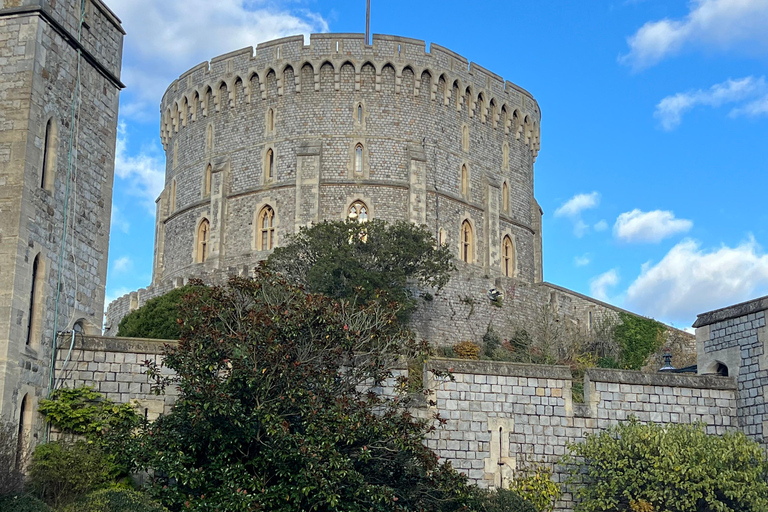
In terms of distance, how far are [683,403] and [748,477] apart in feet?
8.82

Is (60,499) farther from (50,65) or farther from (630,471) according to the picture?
(630,471)

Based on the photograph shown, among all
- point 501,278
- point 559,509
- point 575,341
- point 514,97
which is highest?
point 514,97

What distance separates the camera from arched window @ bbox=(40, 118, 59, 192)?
64.2 feet

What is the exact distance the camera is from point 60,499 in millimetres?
17062

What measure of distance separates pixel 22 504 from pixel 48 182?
658cm

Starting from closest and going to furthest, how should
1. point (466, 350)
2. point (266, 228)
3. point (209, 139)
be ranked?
point (466, 350), point (266, 228), point (209, 139)

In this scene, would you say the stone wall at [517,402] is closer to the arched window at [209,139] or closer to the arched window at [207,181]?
the arched window at [207,181]

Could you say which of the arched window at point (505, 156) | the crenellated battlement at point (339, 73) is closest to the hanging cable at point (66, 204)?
the crenellated battlement at point (339, 73)

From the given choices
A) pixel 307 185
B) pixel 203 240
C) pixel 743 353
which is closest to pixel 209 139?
pixel 203 240

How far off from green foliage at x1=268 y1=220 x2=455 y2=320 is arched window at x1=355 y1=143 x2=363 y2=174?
26.1 feet

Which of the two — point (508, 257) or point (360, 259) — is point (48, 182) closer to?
point (360, 259)

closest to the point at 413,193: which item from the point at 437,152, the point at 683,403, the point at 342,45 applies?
the point at 437,152

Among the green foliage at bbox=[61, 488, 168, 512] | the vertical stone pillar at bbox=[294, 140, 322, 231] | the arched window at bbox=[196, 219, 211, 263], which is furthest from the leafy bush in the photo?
the arched window at bbox=[196, 219, 211, 263]

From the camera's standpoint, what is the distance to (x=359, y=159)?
46.9 meters
